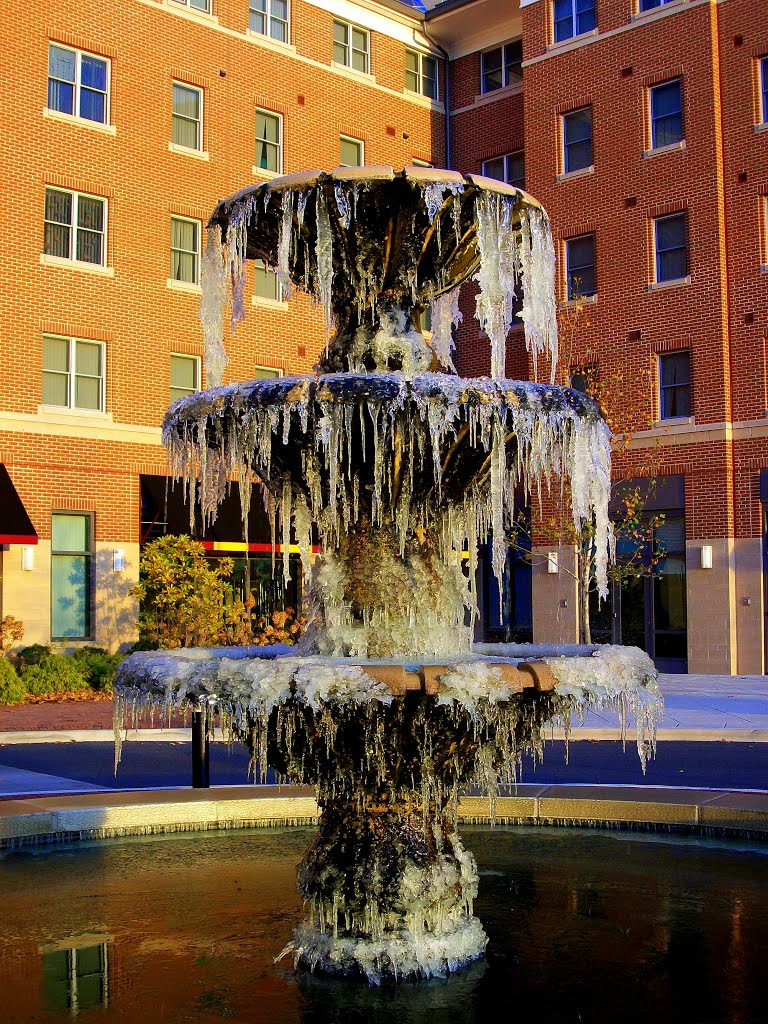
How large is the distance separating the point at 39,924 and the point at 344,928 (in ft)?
6.34

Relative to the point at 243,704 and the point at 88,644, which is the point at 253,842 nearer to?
the point at 243,704

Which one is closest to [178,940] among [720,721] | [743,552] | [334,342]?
[334,342]

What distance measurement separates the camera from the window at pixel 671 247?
29922 millimetres

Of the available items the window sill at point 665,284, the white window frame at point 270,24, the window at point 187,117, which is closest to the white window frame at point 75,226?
the window at point 187,117

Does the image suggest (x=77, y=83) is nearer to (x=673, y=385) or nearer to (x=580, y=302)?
(x=580, y=302)

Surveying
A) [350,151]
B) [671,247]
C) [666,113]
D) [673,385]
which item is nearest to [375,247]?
[673,385]

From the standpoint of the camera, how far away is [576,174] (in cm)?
3195

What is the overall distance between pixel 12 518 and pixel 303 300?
1108 cm

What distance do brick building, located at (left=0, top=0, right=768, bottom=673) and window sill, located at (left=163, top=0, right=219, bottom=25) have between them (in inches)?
2.4

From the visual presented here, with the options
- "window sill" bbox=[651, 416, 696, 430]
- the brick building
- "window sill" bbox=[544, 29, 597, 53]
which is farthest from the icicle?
"window sill" bbox=[544, 29, 597, 53]

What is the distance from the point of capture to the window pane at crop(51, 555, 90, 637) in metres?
26.0

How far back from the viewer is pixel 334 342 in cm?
729

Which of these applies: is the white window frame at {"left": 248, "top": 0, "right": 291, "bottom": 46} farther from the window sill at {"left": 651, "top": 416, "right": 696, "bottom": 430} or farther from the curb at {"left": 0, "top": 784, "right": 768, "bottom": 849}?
the curb at {"left": 0, "top": 784, "right": 768, "bottom": 849}

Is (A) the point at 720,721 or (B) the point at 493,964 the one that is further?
(A) the point at 720,721
